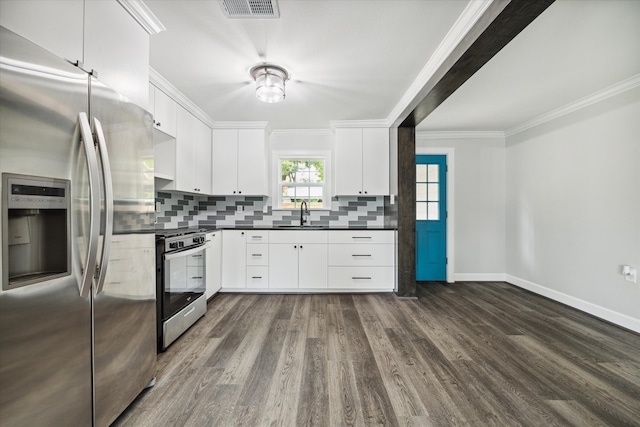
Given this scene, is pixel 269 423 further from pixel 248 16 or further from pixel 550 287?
pixel 550 287

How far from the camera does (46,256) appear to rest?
3.37ft

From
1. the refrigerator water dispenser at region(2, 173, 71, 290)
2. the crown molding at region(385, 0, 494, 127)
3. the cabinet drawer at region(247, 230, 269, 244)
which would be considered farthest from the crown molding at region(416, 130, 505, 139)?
the refrigerator water dispenser at region(2, 173, 71, 290)

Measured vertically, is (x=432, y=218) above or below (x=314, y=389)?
above

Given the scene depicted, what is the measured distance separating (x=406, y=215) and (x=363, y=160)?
1.01m

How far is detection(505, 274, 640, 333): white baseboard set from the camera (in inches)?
103

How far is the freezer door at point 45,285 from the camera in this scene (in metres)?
0.87

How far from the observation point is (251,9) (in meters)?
1.72

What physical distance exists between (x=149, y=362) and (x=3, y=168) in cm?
133

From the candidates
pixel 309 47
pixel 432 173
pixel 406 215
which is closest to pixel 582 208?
pixel 432 173

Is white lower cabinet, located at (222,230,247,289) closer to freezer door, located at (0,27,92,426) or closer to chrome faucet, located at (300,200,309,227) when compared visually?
chrome faucet, located at (300,200,309,227)

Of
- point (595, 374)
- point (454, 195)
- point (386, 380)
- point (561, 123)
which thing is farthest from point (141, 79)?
point (561, 123)

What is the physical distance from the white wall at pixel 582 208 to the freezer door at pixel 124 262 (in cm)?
416

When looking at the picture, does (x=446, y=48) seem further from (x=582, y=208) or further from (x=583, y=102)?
(x=582, y=208)

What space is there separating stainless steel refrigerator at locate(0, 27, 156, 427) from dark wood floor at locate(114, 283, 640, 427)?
0.50 meters
